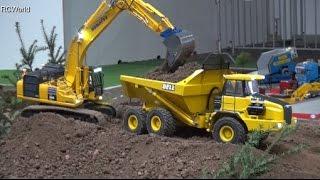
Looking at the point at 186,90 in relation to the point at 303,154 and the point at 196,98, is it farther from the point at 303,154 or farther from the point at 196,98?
→ the point at 303,154

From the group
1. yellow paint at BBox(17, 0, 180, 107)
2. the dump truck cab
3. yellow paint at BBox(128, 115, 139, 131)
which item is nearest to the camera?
the dump truck cab

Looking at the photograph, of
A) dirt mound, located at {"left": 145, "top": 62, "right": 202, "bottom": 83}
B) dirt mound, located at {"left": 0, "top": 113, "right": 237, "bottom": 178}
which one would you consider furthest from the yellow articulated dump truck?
dirt mound, located at {"left": 0, "top": 113, "right": 237, "bottom": 178}

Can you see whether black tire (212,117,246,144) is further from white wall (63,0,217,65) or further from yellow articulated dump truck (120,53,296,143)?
white wall (63,0,217,65)

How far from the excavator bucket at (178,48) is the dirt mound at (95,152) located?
1.61 m

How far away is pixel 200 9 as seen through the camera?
1085 inches

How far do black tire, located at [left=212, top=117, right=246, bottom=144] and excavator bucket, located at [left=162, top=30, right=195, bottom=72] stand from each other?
1.78 metres

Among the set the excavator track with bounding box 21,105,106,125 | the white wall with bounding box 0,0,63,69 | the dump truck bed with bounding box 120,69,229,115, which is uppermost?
the white wall with bounding box 0,0,63,69

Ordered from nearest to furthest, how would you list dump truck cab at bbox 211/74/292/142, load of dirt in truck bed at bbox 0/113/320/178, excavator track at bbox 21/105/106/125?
1. load of dirt in truck bed at bbox 0/113/320/178
2. dump truck cab at bbox 211/74/292/142
3. excavator track at bbox 21/105/106/125

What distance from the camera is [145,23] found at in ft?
43.7

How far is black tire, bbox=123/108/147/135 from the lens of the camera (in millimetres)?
12414

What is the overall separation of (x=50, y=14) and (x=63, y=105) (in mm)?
8928

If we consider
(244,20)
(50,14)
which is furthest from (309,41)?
(50,14)

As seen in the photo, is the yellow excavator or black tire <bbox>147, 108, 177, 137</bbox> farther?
the yellow excavator

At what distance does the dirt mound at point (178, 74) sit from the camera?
12422 millimetres
